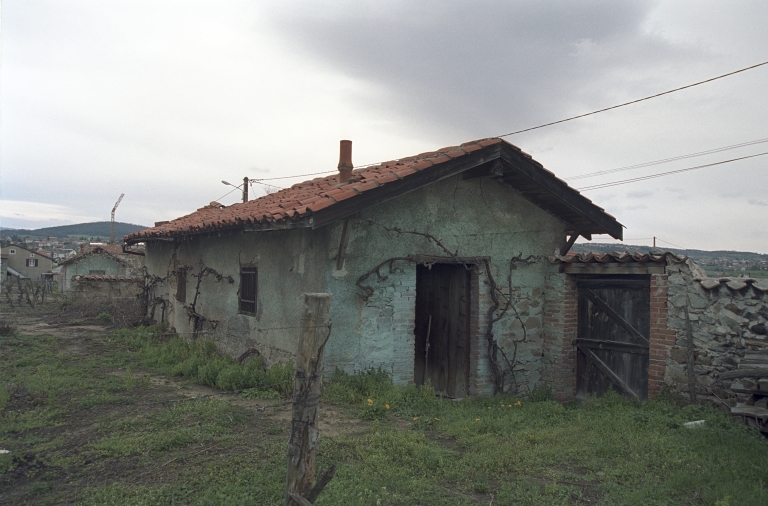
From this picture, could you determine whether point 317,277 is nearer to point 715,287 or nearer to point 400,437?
point 400,437

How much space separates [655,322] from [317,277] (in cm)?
457

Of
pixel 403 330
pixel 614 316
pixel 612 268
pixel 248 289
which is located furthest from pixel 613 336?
pixel 248 289

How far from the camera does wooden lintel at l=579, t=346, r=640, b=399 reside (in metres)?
7.56

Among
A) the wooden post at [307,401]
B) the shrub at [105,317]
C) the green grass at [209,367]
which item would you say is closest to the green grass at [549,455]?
the wooden post at [307,401]

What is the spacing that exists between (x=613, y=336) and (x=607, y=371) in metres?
0.54

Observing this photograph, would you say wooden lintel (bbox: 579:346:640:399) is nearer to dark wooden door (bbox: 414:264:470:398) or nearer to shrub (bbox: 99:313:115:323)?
dark wooden door (bbox: 414:264:470:398)

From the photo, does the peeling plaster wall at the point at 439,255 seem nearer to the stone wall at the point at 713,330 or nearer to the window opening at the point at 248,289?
the stone wall at the point at 713,330

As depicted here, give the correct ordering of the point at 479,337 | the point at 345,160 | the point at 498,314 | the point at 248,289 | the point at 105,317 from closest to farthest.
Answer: the point at 479,337 → the point at 498,314 → the point at 345,160 → the point at 248,289 → the point at 105,317

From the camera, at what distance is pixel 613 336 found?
7.85 metres

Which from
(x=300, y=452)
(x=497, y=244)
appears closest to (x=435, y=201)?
(x=497, y=244)

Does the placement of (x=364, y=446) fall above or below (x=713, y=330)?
Result: below

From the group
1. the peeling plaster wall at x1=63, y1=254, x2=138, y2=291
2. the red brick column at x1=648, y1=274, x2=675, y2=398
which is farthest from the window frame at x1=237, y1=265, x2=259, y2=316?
the peeling plaster wall at x1=63, y1=254, x2=138, y2=291

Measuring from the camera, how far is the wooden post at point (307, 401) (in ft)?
10.2

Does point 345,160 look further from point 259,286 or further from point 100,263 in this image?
point 100,263
